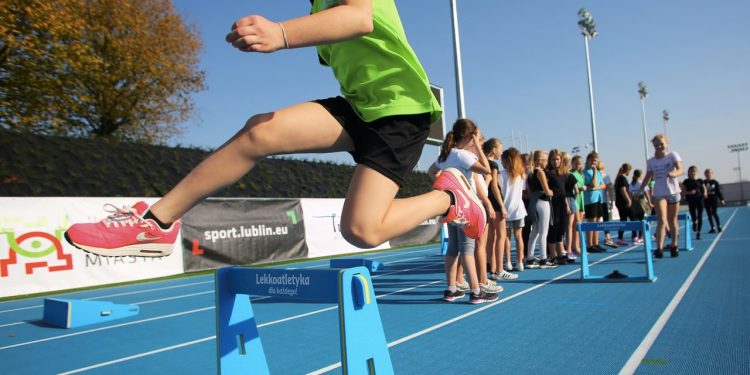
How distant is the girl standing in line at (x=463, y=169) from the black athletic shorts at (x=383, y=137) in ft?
7.55

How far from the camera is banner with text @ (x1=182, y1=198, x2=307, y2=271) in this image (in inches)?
395

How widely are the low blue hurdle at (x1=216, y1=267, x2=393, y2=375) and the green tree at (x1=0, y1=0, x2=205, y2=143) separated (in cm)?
1535

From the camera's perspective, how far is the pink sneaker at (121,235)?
1.94 meters

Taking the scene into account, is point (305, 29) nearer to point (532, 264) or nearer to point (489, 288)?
point (489, 288)

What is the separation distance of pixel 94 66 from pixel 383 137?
17775mm

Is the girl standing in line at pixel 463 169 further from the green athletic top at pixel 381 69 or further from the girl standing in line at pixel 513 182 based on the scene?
the green athletic top at pixel 381 69

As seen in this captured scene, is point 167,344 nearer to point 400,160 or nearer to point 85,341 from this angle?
point 85,341

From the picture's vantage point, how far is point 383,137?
197 centimetres

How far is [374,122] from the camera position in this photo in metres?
1.98

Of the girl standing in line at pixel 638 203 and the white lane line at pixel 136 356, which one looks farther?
the girl standing in line at pixel 638 203

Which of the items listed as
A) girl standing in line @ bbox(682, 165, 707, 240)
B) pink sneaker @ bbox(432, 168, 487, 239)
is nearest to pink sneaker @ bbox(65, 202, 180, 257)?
pink sneaker @ bbox(432, 168, 487, 239)

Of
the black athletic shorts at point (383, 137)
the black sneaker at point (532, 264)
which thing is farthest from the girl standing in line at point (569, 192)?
the black athletic shorts at point (383, 137)

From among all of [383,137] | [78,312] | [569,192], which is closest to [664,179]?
[569,192]

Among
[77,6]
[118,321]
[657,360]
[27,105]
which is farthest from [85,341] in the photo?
[77,6]
